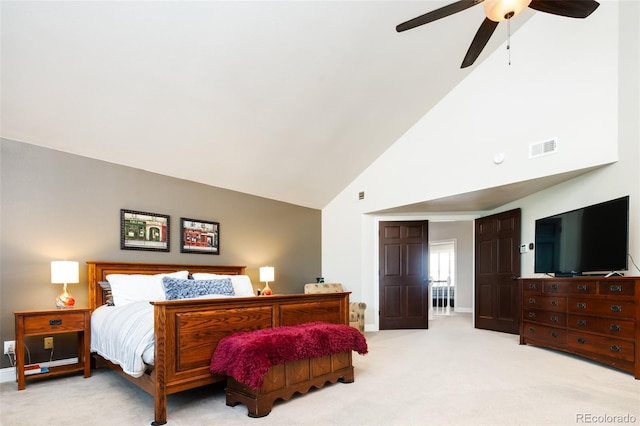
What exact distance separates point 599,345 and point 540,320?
0.92 meters

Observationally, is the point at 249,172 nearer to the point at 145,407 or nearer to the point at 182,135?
the point at 182,135

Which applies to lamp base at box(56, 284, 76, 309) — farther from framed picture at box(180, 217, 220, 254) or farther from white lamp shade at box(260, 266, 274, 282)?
white lamp shade at box(260, 266, 274, 282)

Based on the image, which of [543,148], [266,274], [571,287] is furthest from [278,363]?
[543,148]

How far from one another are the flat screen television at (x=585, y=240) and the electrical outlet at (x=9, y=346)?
571 centimetres

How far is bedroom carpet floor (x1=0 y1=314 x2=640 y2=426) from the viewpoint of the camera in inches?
97.0

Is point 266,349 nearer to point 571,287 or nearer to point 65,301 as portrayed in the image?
point 65,301

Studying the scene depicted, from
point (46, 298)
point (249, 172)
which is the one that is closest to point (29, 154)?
point (46, 298)

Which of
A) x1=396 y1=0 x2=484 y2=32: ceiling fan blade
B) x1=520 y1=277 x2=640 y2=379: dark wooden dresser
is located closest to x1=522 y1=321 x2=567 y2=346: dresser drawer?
x1=520 y1=277 x2=640 y2=379: dark wooden dresser

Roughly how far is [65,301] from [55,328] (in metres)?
0.29

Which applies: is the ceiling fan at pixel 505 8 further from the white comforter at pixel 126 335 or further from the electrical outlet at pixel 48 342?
the electrical outlet at pixel 48 342

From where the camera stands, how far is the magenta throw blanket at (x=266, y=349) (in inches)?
98.7

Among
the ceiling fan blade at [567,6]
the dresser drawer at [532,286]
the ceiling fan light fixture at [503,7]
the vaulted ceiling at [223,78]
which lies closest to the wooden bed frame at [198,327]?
the vaulted ceiling at [223,78]

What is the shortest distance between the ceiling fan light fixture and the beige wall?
3.43m

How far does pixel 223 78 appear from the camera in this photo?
368cm
